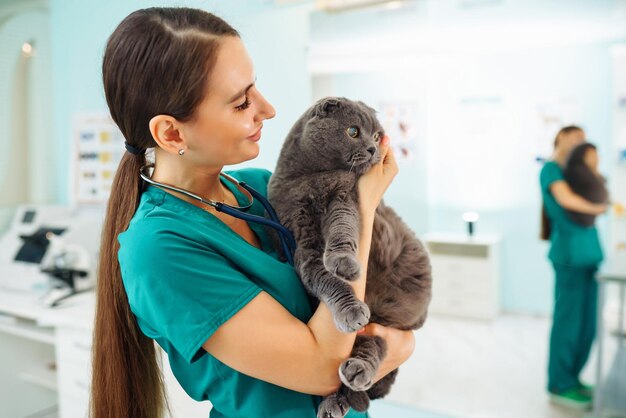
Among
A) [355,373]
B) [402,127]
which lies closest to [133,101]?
[355,373]

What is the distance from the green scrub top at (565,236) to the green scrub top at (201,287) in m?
1.10

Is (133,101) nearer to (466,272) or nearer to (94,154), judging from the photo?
(466,272)

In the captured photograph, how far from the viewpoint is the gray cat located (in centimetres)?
78

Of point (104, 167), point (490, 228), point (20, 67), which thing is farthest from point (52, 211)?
point (490, 228)

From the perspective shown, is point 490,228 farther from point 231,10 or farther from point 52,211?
point 52,211

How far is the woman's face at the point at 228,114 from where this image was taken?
0.83m

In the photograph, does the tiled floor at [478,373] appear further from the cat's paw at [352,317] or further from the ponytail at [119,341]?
the cat's paw at [352,317]

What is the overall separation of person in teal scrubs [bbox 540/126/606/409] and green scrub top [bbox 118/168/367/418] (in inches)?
43.4

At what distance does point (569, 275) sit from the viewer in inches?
68.7

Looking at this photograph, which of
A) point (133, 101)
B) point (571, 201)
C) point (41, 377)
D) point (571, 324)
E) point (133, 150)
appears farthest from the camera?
point (41, 377)

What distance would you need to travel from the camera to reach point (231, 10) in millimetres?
1543

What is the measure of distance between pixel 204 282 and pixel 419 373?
1.49m

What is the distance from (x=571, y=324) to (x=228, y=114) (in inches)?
59.8

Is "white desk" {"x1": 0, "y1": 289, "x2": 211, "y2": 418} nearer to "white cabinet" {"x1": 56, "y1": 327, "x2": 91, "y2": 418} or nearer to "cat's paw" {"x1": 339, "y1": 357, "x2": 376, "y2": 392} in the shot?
"white cabinet" {"x1": 56, "y1": 327, "x2": 91, "y2": 418}
